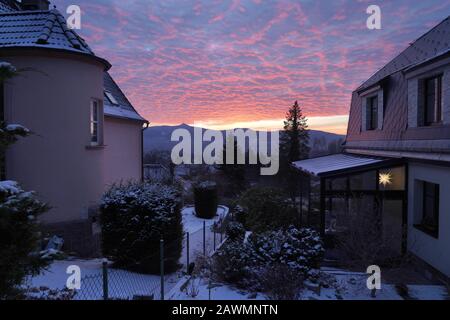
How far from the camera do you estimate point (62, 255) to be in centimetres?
462

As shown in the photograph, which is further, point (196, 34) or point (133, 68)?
point (133, 68)

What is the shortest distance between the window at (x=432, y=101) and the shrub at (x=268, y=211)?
7017 millimetres

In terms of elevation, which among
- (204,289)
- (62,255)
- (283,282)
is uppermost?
(62,255)

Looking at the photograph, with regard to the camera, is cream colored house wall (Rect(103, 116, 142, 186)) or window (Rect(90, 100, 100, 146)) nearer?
window (Rect(90, 100, 100, 146))

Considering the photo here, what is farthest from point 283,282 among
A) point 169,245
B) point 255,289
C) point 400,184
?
point 400,184

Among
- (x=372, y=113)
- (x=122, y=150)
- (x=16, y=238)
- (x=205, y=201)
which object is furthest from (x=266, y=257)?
(x=205, y=201)

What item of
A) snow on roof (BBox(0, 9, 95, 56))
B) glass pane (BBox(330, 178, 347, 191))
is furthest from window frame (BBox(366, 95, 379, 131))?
snow on roof (BBox(0, 9, 95, 56))

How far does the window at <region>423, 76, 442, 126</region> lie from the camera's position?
8.50 m

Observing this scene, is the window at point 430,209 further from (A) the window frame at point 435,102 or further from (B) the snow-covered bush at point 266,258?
(B) the snow-covered bush at point 266,258

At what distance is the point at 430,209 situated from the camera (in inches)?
349

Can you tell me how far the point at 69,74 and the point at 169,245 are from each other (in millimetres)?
6393

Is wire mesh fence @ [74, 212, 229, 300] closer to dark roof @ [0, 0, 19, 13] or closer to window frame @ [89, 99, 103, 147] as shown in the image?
window frame @ [89, 99, 103, 147]

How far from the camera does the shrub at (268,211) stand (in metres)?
14.5

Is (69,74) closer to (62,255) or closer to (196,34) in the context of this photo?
(196,34)
